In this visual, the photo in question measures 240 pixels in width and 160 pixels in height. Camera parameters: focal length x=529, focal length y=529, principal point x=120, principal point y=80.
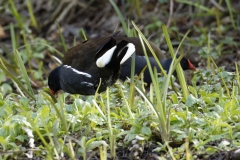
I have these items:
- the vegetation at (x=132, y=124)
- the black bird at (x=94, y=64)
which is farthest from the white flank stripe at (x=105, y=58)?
the vegetation at (x=132, y=124)

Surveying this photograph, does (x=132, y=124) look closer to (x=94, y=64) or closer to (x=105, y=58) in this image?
(x=105, y=58)

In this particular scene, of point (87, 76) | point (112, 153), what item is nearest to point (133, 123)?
point (112, 153)

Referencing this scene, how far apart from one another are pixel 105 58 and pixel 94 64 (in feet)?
0.55

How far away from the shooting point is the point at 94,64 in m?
4.23

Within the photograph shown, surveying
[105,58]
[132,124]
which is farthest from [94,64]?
[132,124]

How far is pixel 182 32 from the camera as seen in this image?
6645 millimetres

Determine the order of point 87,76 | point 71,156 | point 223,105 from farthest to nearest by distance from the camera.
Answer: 1. point 87,76
2. point 223,105
3. point 71,156

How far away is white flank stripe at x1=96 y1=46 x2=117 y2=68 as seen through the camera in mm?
4043

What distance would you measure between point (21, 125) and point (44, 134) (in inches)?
6.1

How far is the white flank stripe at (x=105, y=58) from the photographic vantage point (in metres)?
4.04

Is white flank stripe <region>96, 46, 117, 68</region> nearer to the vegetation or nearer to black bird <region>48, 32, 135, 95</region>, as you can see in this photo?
black bird <region>48, 32, 135, 95</region>

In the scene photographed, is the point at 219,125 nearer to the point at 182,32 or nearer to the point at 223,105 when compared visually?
the point at 223,105

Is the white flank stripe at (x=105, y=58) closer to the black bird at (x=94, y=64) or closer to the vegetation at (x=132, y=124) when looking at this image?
the black bird at (x=94, y=64)

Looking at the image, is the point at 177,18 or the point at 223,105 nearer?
the point at 223,105
